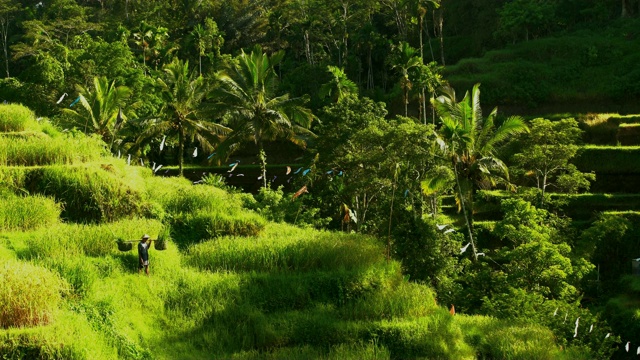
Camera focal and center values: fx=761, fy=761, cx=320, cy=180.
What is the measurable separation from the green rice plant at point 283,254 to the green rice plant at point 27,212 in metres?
2.71

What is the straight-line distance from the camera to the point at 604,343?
18125 millimetres

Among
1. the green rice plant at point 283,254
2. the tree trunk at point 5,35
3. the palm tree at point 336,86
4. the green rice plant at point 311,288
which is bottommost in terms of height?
the green rice plant at point 311,288

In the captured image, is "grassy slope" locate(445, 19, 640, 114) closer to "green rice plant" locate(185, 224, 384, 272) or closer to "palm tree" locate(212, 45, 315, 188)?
"palm tree" locate(212, 45, 315, 188)

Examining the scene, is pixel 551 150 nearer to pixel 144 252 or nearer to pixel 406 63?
pixel 406 63

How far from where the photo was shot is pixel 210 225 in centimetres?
1538

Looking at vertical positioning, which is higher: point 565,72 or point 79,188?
point 565,72

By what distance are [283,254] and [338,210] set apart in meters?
11.5

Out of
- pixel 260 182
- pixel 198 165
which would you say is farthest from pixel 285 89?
pixel 260 182

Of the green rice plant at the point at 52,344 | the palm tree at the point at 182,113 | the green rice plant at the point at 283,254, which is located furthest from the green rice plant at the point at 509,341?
the palm tree at the point at 182,113

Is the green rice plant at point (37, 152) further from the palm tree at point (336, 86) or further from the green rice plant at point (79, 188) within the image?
the palm tree at point (336, 86)

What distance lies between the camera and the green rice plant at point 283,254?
536 inches

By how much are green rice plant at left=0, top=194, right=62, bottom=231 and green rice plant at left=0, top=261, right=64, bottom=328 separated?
148 inches

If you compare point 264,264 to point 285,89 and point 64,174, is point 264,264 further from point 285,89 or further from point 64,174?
point 285,89

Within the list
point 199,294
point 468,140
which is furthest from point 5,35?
point 199,294
